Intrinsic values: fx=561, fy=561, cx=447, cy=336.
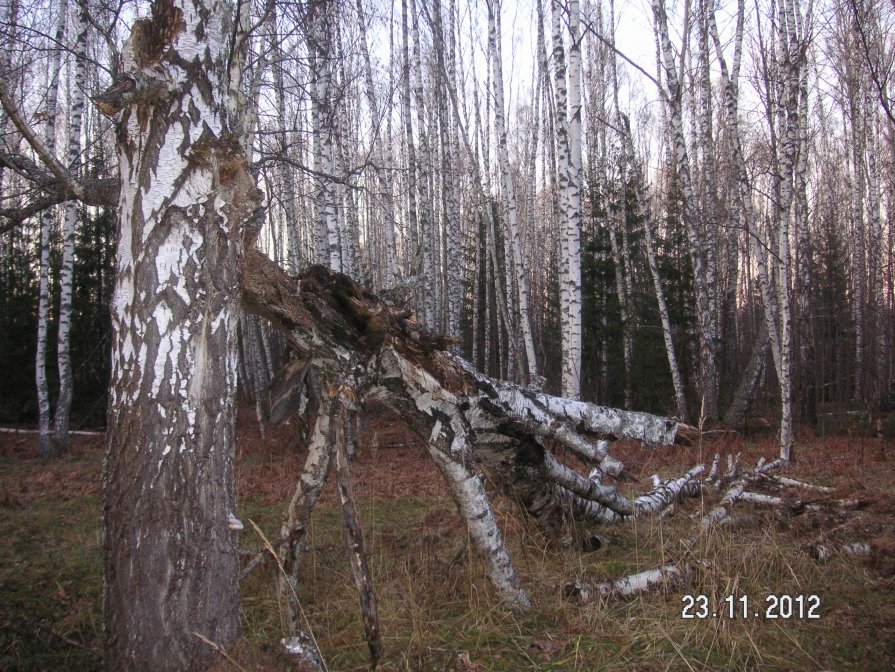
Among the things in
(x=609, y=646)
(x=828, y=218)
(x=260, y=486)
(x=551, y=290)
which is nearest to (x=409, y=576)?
(x=609, y=646)

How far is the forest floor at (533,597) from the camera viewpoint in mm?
2742

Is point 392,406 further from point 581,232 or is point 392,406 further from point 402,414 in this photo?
point 581,232

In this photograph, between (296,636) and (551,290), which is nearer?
(296,636)

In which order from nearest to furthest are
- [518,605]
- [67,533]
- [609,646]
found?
[609,646] → [518,605] → [67,533]

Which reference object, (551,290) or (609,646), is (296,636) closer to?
(609,646)

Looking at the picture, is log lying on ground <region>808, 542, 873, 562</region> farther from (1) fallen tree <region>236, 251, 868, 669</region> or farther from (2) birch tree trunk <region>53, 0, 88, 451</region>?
(2) birch tree trunk <region>53, 0, 88, 451</region>

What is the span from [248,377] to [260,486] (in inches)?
565

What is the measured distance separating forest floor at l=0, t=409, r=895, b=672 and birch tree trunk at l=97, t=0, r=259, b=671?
40 centimetres

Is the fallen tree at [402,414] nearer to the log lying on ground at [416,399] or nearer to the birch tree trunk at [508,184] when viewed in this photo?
the log lying on ground at [416,399]

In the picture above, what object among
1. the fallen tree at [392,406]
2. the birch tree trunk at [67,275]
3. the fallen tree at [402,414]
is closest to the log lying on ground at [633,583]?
the fallen tree at [402,414]

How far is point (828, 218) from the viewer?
2014 cm

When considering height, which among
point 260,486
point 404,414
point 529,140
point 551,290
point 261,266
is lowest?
point 260,486

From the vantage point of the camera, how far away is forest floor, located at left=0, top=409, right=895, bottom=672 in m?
2.74

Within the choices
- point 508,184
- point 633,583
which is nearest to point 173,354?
point 633,583
